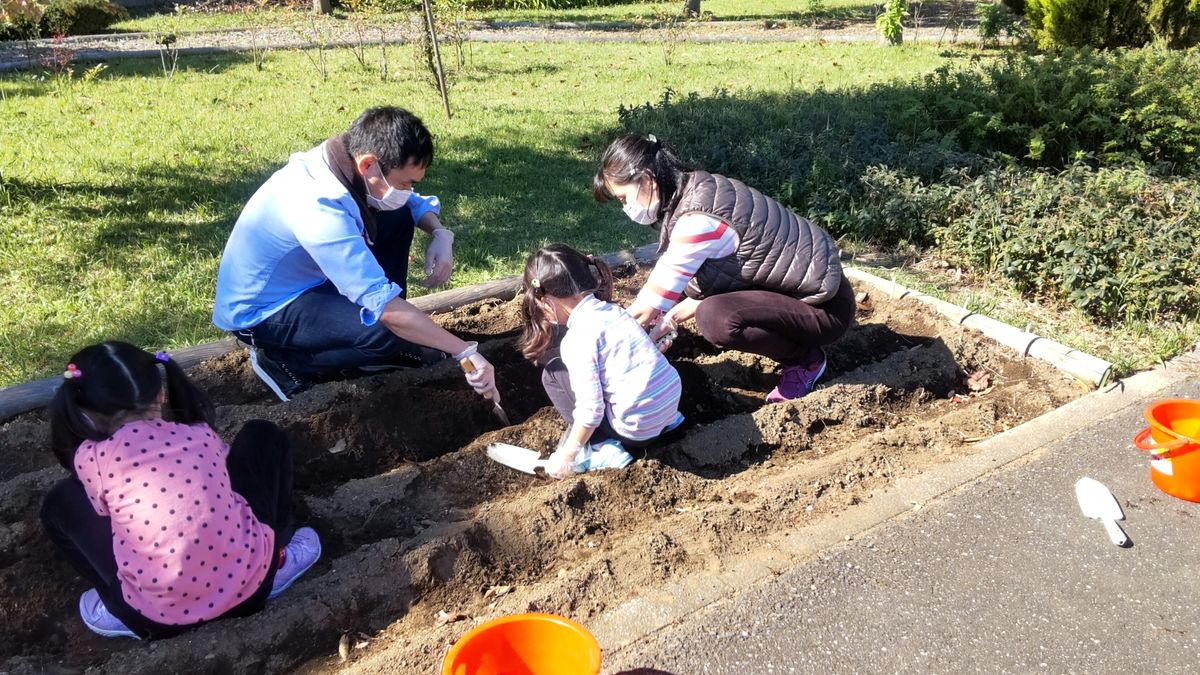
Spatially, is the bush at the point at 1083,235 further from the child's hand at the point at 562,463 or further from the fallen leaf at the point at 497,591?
the fallen leaf at the point at 497,591

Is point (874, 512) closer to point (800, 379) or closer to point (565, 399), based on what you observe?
point (800, 379)

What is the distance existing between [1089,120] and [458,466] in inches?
231

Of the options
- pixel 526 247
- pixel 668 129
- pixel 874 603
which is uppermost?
pixel 668 129

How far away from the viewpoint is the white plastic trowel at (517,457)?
3.49 metres

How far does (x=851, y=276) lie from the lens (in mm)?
5262

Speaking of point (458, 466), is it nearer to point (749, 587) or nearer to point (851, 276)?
point (749, 587)

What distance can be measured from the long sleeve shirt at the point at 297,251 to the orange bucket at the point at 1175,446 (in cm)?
287

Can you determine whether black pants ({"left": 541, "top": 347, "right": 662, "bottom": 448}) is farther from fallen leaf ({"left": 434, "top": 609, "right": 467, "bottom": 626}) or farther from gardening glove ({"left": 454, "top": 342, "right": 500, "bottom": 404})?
fallen leaf ({"left": 434, "top": 609, "right": 467, "bottom": 626})

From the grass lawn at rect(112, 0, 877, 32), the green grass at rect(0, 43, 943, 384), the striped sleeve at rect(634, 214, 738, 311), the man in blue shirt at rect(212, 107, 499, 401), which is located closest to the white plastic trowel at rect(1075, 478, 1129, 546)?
the striped sleeve at rect(634, 214, 738, 311)

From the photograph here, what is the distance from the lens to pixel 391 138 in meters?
3.31

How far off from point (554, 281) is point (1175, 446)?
2.31m

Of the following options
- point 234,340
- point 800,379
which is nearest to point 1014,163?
point 800,379

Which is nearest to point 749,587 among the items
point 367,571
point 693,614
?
point 693,614

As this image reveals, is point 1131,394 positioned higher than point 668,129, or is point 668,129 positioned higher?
point 668,129
